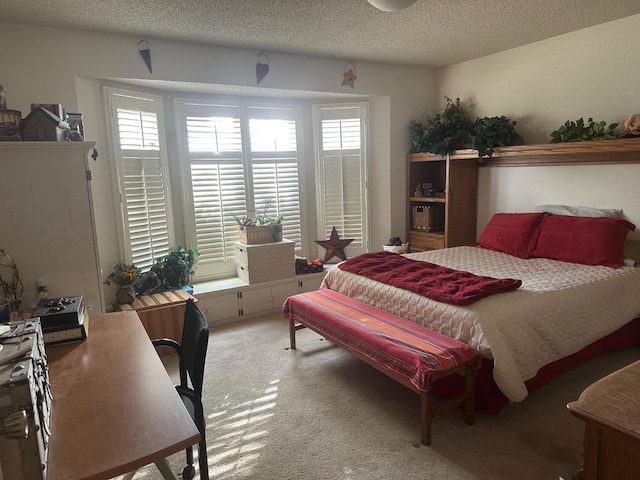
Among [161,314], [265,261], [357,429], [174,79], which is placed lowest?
[357,429]

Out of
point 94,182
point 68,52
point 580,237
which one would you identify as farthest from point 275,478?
point 68,52

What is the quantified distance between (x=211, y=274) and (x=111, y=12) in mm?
2398

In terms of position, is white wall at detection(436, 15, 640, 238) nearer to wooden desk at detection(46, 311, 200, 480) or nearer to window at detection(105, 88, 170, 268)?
window at detection(105, 88, 170, 268)

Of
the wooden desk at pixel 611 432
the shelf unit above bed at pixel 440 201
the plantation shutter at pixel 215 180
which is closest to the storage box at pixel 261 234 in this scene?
the plantation shutter at pixel 215 180

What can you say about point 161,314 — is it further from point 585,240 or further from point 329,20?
point 585,240

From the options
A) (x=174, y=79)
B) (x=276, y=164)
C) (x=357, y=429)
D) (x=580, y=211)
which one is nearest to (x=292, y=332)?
(x=357, y=429)

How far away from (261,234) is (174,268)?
0.89 m

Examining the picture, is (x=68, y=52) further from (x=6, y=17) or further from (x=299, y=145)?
(x=299, y=145)

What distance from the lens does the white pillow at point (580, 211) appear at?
3.39 metres

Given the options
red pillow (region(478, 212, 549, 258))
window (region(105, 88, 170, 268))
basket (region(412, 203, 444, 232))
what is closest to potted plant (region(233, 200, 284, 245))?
window (region(105, 88, 170, 268))

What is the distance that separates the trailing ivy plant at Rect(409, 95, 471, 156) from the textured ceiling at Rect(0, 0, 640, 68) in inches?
26.2

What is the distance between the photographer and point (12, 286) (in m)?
2.24

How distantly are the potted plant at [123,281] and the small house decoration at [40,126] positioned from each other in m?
1.34

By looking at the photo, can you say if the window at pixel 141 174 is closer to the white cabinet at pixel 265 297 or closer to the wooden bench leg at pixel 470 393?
the white cabinet at pixel 265 297
